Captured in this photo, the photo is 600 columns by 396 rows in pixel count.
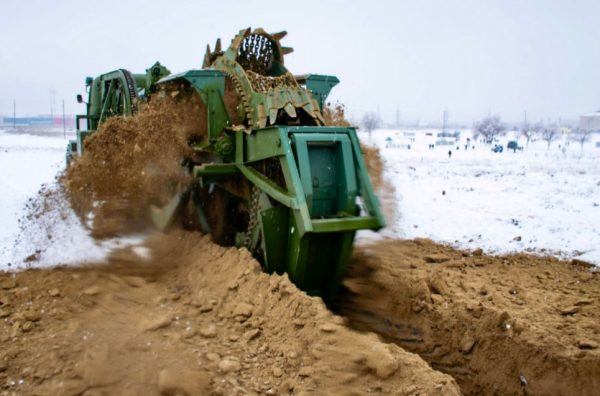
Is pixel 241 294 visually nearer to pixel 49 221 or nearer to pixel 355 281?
pixel 355 281

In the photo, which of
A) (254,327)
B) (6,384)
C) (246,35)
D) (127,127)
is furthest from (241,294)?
(246,35)

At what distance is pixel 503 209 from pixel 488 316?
6254mm

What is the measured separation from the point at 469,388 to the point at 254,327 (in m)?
2.12

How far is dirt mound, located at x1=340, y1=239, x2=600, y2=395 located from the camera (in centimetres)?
492

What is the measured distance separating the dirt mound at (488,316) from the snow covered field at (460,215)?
1266 millimetres

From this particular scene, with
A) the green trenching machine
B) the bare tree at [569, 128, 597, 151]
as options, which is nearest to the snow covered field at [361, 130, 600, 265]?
the green trenching machine

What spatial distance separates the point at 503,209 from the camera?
36.4 feet

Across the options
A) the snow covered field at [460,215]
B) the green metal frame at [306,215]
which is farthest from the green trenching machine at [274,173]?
the snow covered field at [460,215]

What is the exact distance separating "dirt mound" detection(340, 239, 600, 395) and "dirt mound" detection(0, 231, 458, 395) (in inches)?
57.0

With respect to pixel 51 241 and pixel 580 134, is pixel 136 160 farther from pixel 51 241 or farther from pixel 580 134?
pixel 580 134

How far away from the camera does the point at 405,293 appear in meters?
6.00

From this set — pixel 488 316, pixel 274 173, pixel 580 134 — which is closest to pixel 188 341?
pixel 274 173

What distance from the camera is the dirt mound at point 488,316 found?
4.92 metres

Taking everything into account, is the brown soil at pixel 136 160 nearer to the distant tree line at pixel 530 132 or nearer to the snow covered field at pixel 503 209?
the snow covered field at pixel 503 209
